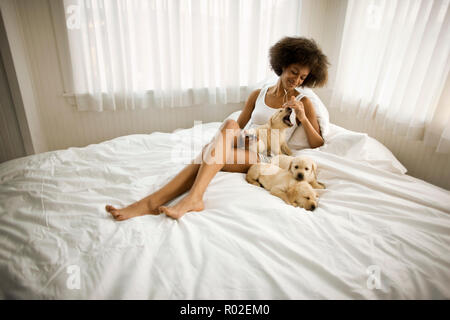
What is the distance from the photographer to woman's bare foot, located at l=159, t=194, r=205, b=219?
0.96 metres

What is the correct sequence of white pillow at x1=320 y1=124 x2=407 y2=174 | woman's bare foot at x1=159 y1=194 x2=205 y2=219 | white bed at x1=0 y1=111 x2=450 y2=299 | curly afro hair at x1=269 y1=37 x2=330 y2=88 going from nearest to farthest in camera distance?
1. white bed at x1=0 y1=111 x2=450 y2=299
2. woman's bare foot at x1=159 y1=194 x2=205 y2=219
3. white pillow at x1=320 y1=124 x2=407 y2=174
4. curly afro hair at x1=269 y1=37 x2=330 y2=88

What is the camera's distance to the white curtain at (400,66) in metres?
1.35

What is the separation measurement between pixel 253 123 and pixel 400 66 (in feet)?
3.24

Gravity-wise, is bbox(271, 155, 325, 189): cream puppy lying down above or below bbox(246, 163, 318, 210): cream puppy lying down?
above

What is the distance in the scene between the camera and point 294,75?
1553 millimetres

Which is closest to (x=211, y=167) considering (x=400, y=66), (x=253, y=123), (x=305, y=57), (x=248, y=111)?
(x=253, y=123)

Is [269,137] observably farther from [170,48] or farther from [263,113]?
[170,48]

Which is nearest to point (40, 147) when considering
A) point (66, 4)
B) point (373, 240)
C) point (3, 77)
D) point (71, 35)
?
point (3, 77)

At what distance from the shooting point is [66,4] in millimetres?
1822

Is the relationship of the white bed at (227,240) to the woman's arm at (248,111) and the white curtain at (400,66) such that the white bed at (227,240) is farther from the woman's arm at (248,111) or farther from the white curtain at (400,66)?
the woman's arm at (248,111)

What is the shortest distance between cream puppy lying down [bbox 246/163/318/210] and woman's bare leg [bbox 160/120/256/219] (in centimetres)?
13

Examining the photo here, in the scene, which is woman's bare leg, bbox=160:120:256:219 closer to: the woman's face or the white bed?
the white bed

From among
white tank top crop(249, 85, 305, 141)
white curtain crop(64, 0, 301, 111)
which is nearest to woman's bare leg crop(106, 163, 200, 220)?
white tank top crop(249, 85, 305, 141)

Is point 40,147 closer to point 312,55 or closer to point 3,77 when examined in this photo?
point 3,77
